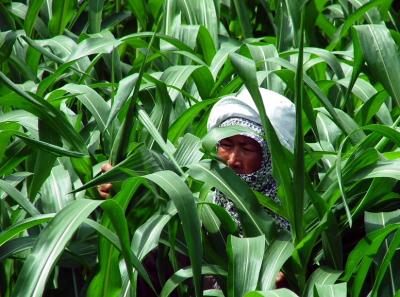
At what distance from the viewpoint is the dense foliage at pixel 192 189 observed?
2125 millimetres

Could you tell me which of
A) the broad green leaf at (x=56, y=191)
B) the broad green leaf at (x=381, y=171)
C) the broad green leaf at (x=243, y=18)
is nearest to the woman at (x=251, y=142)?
the broad green leaf at (x=56, y=191)

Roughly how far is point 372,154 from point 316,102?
2.05 ft

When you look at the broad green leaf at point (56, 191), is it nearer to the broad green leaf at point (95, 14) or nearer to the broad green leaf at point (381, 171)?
the broad green leaf at point (381, 171)

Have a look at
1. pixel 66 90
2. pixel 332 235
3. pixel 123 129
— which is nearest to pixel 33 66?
pixel 66 90

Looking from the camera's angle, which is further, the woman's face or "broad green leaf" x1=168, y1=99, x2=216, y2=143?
"broad green leaf" x1=168, y1=99, x2=216, y2=143

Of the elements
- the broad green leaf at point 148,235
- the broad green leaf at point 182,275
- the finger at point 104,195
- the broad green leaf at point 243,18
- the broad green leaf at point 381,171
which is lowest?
the broad green leaf at point 182,275

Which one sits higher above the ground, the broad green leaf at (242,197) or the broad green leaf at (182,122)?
the broad green leaf at (182,122)

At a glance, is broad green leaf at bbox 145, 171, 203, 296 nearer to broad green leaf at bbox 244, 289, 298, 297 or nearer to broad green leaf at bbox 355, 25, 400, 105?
broad green leaf at bbox 244, 289, 298, 297

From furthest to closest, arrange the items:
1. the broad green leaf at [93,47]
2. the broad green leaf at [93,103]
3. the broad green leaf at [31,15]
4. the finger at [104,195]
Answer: the broad green leaf at [31,15]
the broad green leaf at [93,47]
the broad green leaf at [93,103]
the finger at [104,195]

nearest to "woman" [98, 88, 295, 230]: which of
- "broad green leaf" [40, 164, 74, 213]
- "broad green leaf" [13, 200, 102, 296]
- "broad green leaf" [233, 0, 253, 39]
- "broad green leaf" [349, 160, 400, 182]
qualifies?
"broad green leaf" [40, 164, 74, 213]

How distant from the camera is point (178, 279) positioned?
2238 millimetres

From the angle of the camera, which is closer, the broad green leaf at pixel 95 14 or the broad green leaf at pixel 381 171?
the broad green leaf at pixel 381 171

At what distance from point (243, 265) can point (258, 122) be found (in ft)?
1.47

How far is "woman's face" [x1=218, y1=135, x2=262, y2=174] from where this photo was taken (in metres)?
2.47
